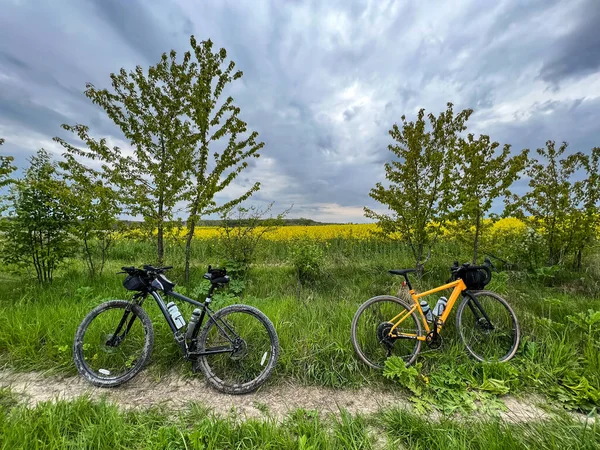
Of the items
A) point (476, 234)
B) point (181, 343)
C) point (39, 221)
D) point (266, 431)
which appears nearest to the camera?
point (266, 431)

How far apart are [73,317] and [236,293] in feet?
8.93

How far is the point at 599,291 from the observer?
579 centimetres

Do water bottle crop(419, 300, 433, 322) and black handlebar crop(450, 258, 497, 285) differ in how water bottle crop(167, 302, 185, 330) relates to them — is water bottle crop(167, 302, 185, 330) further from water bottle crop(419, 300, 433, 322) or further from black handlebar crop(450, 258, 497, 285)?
black handlebar crop(450, 258, 497, 285)

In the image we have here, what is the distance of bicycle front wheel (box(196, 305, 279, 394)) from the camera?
2.96 metres

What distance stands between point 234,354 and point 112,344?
143 centimetres

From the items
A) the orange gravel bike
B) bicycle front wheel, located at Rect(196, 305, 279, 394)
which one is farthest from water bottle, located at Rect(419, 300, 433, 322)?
bicycle front wheel, located at Rect(196, 305, 279, 394)

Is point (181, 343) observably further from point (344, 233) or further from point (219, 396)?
point (344, 233)

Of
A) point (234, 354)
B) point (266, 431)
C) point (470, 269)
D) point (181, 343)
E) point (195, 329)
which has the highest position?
point (470, 269)

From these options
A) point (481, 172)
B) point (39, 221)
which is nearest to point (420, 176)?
point (481, 172)

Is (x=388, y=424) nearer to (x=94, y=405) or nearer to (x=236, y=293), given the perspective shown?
(x=94, y=405)

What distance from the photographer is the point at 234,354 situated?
3082 millimetres

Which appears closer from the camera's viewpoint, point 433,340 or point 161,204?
point 433,340

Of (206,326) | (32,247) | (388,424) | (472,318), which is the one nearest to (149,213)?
(32,247)

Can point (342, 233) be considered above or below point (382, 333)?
above
